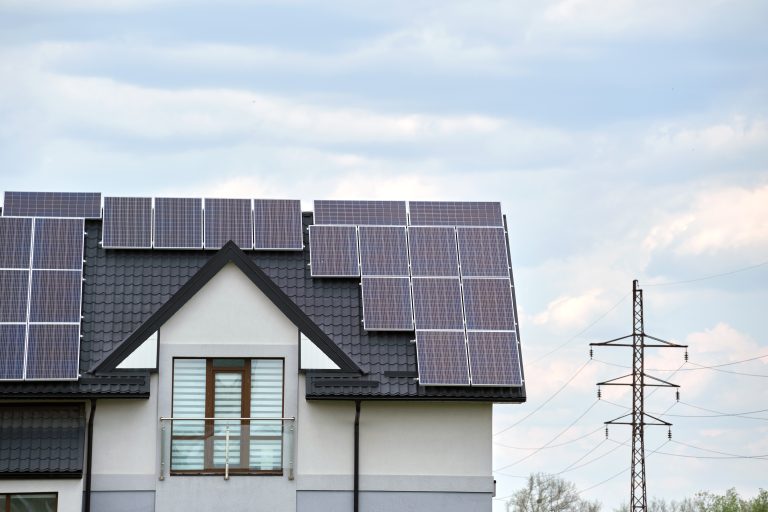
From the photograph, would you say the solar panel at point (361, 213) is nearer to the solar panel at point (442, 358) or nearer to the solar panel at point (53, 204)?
the solar panel at point (442, 358)

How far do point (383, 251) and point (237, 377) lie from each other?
15.3 feet

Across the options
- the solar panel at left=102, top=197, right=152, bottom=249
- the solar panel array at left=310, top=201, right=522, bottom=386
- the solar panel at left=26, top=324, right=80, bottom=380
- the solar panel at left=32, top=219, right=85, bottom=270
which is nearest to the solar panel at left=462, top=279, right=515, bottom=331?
the solar panel array at left=310, top=201, right=522, bottom=386

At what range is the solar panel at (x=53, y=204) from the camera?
111 ft

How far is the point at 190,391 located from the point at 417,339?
503 centimetres

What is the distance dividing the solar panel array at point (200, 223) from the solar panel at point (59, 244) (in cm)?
63

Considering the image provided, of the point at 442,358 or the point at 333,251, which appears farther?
the point at 333,251

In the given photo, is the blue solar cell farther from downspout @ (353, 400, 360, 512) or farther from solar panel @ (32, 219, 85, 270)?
downspout @ (353, 400, 360, 512)

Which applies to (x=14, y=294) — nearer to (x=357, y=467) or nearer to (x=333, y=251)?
(x=333, y=251)

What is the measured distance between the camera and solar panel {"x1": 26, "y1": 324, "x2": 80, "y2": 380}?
1206 inches

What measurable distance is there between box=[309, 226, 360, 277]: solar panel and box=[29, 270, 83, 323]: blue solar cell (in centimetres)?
526

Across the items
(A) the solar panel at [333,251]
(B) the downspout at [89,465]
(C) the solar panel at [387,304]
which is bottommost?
(B) the downspout at [89,465]

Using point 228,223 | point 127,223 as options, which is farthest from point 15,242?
point 228,223

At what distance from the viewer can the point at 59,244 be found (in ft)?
108

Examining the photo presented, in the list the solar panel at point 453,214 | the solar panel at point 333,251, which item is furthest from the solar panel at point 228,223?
the solar panel at point 453,214
